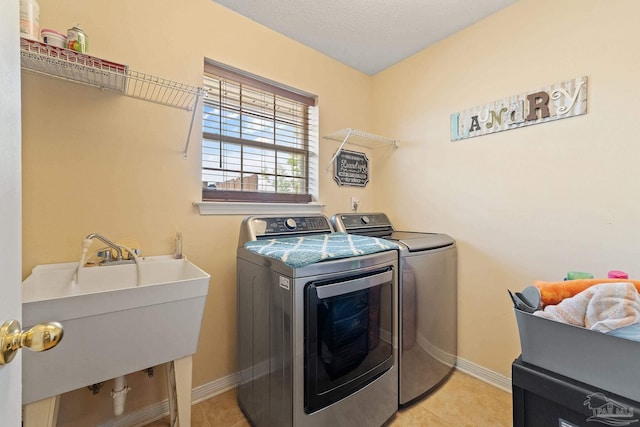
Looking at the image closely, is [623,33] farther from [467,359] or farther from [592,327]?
[467,359]

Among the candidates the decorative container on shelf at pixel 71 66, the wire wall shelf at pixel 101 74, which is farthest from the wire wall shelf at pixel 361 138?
the decorative container on shelf at pixel 71 66

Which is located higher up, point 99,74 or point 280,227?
point 99,74

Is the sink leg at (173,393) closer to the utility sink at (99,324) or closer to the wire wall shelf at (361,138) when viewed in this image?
the utility sink at (99,324)

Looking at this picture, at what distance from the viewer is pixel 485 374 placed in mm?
1877

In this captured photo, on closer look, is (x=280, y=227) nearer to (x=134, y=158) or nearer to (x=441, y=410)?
(x=134, y=158)

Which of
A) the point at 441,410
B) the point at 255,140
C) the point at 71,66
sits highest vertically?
the point at 71,66

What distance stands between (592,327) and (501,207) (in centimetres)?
135

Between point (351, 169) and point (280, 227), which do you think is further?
point (351, 169)

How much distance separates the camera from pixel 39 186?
1.25m

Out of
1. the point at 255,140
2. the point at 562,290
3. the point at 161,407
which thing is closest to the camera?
the point at 562,290

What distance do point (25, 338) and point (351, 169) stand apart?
2.29m

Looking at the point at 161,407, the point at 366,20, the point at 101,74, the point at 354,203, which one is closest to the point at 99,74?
the point at 101,74

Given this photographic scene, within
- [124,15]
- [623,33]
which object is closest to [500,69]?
[623,33]

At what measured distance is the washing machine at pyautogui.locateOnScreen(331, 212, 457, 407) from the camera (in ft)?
5.34
